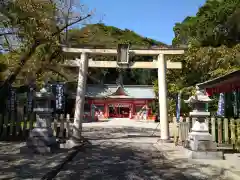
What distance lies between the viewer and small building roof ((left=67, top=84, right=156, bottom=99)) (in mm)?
40562

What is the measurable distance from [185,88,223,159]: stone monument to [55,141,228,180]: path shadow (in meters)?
0.63

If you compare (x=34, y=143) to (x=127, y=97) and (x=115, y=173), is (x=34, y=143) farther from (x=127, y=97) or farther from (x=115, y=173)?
(x=127, y=97)

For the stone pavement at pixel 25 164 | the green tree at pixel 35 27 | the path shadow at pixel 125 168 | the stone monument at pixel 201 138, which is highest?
the green tree at pixel 35 27

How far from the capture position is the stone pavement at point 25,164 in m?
5.78

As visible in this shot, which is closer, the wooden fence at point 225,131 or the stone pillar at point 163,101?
the wooden fence at point 225,131

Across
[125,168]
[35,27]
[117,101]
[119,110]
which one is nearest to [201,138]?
[125,168]

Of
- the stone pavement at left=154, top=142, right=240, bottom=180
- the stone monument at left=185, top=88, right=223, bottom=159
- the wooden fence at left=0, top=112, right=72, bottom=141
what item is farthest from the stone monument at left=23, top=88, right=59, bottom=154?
the stone monument at left=185, top=88, right=223, bottom=159

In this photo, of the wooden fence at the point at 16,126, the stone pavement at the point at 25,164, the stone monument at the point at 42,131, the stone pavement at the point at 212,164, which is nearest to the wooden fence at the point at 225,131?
the stone pavement at the point at 212,164

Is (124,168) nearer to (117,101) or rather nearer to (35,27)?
(35,27)

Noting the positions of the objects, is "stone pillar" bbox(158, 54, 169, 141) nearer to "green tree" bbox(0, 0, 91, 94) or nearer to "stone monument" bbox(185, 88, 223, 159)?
"stone monument" bbox(185, 88, 223, 159)

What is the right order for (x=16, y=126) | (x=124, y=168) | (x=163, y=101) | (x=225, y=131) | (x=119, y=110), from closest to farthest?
(x=124, y=168) < (x=225, y=131) < (x=16, y=126) < (x=163, y=101) < (x=119, y=110)

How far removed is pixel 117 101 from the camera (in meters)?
41.2

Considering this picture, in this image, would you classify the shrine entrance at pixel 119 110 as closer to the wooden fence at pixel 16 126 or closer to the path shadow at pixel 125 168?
the wooden fence at pixel 16 126

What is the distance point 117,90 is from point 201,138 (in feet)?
109
